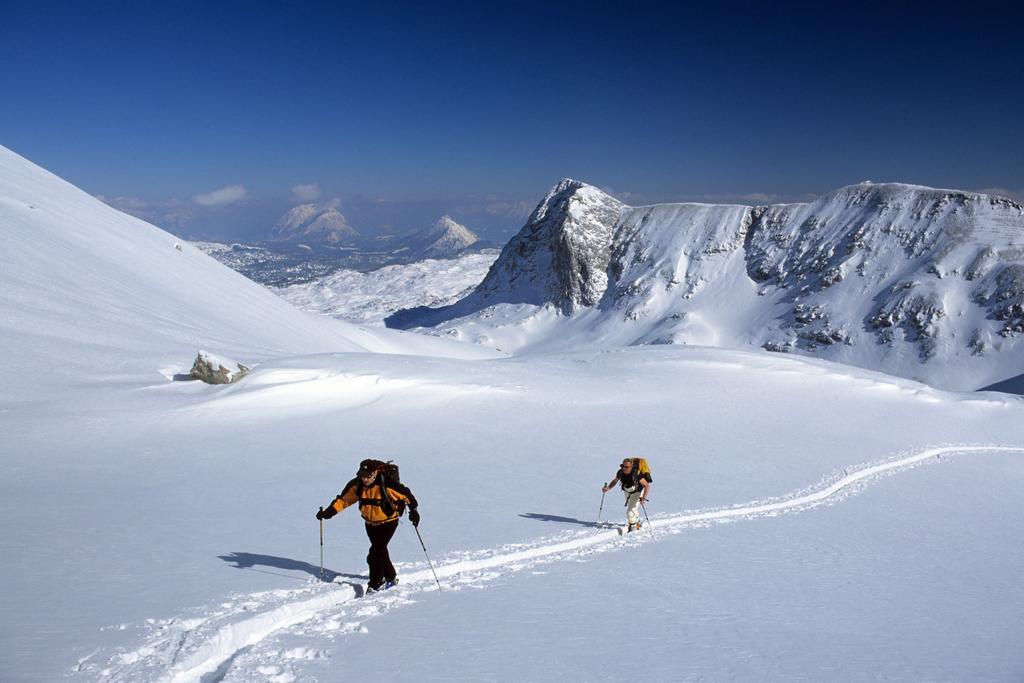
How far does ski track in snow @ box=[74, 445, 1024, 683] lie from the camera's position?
281 inches

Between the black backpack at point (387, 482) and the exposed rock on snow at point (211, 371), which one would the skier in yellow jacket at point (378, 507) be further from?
the exposed rock on snow at point (211, 371)

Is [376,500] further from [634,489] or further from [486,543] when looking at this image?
[634,489]

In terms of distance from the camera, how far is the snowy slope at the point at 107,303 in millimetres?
25922

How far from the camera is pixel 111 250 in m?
45.5

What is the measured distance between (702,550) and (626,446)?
10.8m

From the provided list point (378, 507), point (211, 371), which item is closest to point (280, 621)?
point (378, 507)

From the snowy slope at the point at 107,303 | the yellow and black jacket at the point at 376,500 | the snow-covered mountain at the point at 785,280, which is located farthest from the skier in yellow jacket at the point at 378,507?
the snow-covered mountain at the point at 785,280

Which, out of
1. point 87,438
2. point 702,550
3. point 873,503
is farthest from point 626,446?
point 87,438

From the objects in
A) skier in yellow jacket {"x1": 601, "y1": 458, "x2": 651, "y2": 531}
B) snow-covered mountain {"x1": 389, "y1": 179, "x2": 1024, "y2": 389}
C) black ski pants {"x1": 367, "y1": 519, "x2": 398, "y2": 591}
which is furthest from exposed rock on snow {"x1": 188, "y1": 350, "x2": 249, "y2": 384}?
snow-covered mountain {"x1": 389, "y1": 179, "x2": 1024, "y2": 389}

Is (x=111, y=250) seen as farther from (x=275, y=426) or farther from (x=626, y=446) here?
(x=626, y=446)

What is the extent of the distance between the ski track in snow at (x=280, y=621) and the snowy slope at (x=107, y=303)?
18.2 meters

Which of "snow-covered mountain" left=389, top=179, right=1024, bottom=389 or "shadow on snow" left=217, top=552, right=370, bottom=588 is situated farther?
"snow-covered mountain" left=389, top=179, right=1024, bottom=389

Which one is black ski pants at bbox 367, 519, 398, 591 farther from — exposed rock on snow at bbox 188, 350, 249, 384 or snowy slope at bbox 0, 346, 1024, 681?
exposed rock on snow at bbox 188, 350, 249, 384

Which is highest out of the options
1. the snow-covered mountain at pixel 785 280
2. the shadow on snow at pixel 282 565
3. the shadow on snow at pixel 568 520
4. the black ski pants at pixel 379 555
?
the snow-covered mountain at pixel 785 280
